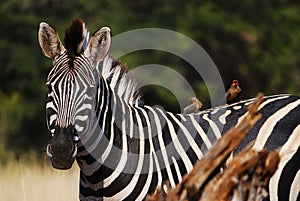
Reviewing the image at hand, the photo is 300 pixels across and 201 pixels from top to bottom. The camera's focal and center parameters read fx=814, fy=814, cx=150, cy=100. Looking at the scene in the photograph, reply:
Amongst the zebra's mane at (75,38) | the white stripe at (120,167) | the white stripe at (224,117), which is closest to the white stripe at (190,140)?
the white stripe at (224,117)

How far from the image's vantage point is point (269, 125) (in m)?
5.52

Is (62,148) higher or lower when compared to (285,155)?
higher

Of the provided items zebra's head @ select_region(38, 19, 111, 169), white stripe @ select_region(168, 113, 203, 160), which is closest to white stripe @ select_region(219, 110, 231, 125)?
white stripe @ select_region(168, 113, 203, 160)

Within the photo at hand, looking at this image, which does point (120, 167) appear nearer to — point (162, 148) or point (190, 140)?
point (162, 148)

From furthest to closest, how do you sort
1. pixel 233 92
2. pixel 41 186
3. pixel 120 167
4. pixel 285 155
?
pixel 41 186 < pixel 233 92 < pixel 285 155 < pixel 120 167

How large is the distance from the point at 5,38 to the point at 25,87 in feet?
4.21

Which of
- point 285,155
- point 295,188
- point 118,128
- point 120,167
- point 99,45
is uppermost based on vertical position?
point 99,45

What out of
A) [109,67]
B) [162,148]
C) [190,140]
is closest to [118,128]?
[162,148]

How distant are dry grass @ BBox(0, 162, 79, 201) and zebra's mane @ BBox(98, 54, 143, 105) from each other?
5.40ft

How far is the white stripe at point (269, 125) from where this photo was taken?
5.42 metres

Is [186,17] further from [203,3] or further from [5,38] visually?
[5,38]

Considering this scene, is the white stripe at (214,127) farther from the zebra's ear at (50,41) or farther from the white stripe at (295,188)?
the zebra's ear at (50,41)

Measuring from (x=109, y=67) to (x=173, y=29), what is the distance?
12.8 m

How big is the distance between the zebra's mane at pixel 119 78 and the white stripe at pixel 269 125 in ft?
2.82
